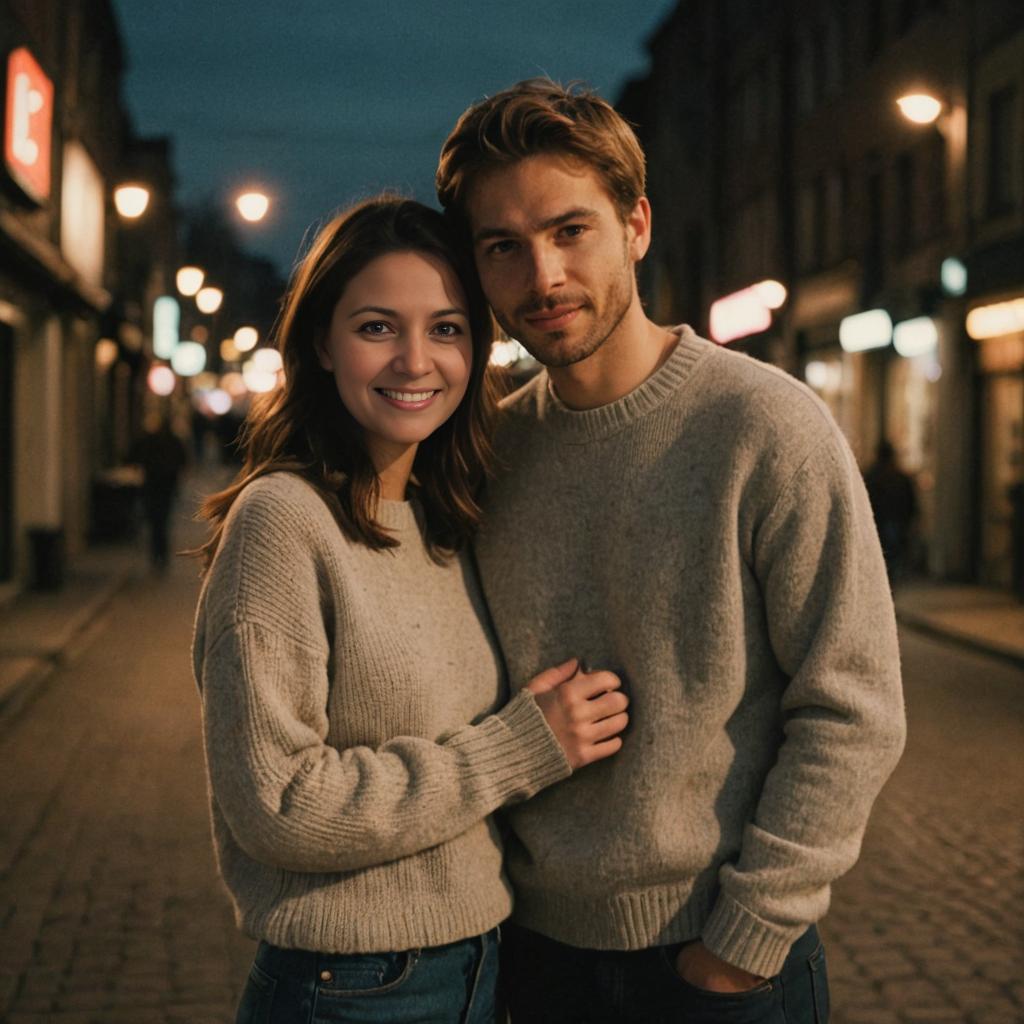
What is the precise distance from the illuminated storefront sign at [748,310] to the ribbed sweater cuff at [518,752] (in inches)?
892

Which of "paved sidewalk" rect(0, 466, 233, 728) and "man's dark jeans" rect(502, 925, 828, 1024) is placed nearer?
"man's dark jeans" rect(502, 925, 828, 1024)

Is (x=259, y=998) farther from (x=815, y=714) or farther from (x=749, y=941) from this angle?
(x=815, y=714)

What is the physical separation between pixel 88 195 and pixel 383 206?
73.7 ft

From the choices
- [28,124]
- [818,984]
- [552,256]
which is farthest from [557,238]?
[28,124]

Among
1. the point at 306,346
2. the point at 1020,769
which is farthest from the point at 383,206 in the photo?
the point at 1020,769

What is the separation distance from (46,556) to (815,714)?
15895 mm

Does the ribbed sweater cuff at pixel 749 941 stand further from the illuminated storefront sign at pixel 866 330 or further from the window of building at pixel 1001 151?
the illuminated storefront sign at pixel 866 330

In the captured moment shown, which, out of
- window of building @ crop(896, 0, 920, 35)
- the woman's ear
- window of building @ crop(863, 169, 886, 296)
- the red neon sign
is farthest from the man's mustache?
window of building @ crop(863, 169, 886, 296)

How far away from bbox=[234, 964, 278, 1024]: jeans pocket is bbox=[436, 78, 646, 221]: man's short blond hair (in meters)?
1.30

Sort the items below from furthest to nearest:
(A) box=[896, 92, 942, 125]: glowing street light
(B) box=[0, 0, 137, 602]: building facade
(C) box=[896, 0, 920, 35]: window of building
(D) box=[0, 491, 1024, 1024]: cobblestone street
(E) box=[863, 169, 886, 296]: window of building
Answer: (E) box=[863, 169, 886, 296]: window of building → (C) box=[896, 0, 920, 35]: window of building → (A) box=[896, 92, 942, 125]: glowing street light → (B) box=[0, 0, 137, 602]: building facade → (D) box=[0, 491, 1024, 1024]: cobblestone street

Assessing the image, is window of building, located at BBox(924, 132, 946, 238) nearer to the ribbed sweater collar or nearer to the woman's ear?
the ribbed sweater collar

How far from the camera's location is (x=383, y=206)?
2418 millimetres

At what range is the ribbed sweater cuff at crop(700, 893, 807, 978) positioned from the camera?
220 centimetres

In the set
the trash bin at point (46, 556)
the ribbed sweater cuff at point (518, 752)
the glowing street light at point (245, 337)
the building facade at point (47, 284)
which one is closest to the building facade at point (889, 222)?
the building facade at point (47, 284)
